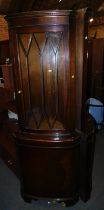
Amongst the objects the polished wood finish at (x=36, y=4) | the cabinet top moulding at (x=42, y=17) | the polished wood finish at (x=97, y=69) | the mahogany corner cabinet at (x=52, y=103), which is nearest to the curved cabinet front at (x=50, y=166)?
the mahogany corner cabinet at (x=52, y=103)

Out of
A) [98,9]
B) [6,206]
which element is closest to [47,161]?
[6,206]

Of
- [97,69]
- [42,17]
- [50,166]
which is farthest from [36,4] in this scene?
[50,166]

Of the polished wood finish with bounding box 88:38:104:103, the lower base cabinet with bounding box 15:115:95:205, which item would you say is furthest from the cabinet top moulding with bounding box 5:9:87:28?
the polished wood finish with bounding box 88:38:104:103

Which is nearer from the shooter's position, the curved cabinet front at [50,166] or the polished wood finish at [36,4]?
→ the curved cabinet front at [50,166]

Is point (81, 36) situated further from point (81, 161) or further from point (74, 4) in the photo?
point (74, 4)

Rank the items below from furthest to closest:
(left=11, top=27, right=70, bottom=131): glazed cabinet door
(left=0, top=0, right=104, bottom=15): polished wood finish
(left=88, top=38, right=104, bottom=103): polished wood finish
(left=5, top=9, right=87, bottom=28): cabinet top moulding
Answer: (left=88, top=38, right=104, bottom=103): polished wood finish → (left=0, top=0, right=104, bottom=15): polished wood finish → (left=11, top=27, right=70, bottom=131): glazed cabinet door → (left=5, top=9, right=87, bottom=28): cabinet top moulding

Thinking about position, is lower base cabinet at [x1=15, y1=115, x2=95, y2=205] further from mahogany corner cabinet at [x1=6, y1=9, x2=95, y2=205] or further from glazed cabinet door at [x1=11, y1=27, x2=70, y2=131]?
glazed cabinet door at [x1=11, y1=27, x2=70, y2=131]

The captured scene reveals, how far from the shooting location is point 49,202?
2.10 metres

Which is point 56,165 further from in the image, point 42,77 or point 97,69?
point 97,69

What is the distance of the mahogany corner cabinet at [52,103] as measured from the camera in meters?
1.51

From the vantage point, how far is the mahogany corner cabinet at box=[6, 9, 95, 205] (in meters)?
1.51

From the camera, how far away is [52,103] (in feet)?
5.61

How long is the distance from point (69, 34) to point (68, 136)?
2.96 ft

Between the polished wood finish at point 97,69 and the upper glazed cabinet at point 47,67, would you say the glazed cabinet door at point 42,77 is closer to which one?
the upper glazed cabinet at point 47,67
